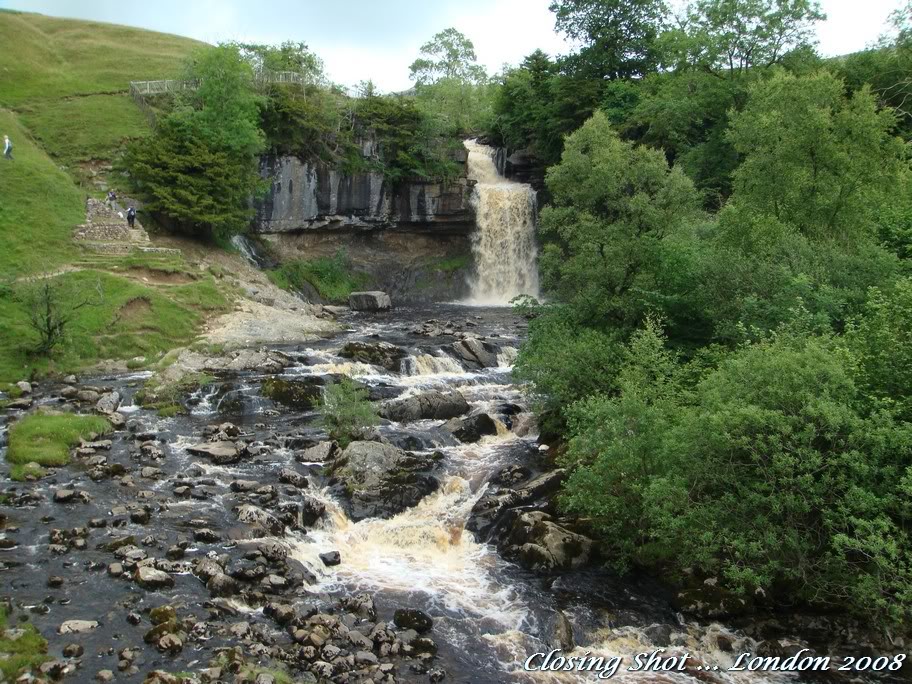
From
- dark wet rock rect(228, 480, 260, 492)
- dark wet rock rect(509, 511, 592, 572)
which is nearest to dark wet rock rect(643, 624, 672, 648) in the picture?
dark wet rock rect(509, 511, 592, 572)

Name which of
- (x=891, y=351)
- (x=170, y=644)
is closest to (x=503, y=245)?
(x=891, y=351)

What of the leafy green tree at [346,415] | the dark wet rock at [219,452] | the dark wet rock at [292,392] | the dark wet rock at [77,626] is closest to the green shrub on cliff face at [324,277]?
the dark wet rock at [292,392]

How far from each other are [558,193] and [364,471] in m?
13.0

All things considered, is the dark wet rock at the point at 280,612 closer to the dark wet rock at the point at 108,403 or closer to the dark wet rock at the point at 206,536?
the dark wet rock at the point at 206,536

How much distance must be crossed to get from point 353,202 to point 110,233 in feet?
69.6

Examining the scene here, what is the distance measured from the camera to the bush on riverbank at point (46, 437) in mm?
19281

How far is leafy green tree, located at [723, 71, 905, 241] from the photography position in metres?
21.6

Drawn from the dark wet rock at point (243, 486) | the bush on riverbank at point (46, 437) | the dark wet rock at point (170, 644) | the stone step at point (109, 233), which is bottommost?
the dark wet rock at point (170, 644)

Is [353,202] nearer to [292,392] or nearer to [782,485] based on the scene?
[292,392]

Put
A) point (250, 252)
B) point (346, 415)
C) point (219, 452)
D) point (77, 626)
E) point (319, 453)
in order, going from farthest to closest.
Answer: point (250, 252) < point (346, 415) < point (319, 453) < point (219, 452) < point (77, 626)

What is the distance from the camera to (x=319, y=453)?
2109cm

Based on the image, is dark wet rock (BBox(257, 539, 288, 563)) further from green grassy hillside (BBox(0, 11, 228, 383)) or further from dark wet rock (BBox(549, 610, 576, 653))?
green grassy hillside (BBox(0, 11, 228, 383))

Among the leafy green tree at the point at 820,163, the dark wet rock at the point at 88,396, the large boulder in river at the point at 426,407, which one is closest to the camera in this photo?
the leafy green tree at the point at 820,163

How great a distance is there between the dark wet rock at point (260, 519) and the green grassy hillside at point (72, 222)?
52.2 feet
